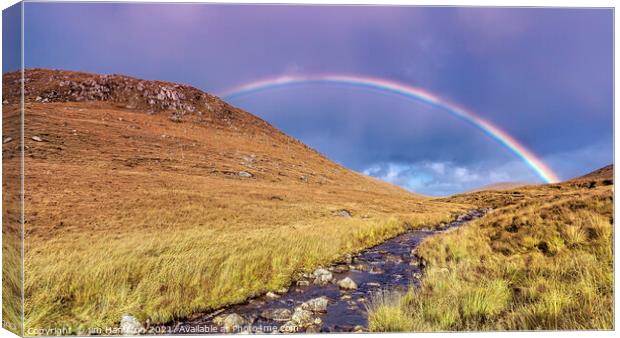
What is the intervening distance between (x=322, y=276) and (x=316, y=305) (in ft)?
5.36

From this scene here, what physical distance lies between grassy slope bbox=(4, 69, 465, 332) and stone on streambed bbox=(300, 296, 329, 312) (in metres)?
1.19

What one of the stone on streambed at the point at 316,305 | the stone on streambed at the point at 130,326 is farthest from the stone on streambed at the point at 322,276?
the stone on streambed at the point at 130,326

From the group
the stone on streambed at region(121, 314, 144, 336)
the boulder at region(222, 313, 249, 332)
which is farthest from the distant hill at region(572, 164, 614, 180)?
the stone on streambed at region(121, 314, 144, 336)

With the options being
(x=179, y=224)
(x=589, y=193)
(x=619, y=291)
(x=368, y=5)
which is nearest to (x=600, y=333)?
(x=619, y=291)

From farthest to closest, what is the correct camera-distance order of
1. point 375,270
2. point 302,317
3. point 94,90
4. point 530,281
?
A: point 94,90, point 375,270, point 530,281, point 302,317

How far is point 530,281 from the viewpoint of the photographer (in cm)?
681

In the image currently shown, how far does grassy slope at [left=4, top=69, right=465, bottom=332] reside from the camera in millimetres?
6656

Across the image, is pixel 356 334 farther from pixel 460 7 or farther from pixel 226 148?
pixel 226 148

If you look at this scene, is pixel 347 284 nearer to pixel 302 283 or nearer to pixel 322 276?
pixel 322 276

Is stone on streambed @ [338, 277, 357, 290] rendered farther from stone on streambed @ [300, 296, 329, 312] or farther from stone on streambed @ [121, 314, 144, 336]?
stone on streambed @ [121, 314, 144, 336]

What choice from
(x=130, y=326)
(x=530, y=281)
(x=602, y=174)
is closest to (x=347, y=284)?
(x=530, y=281)

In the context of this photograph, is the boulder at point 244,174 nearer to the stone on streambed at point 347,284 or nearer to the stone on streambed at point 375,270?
the stone on streambed at point 375,270

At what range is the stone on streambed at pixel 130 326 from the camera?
20.8 ft

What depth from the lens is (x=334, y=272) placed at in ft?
30.1
